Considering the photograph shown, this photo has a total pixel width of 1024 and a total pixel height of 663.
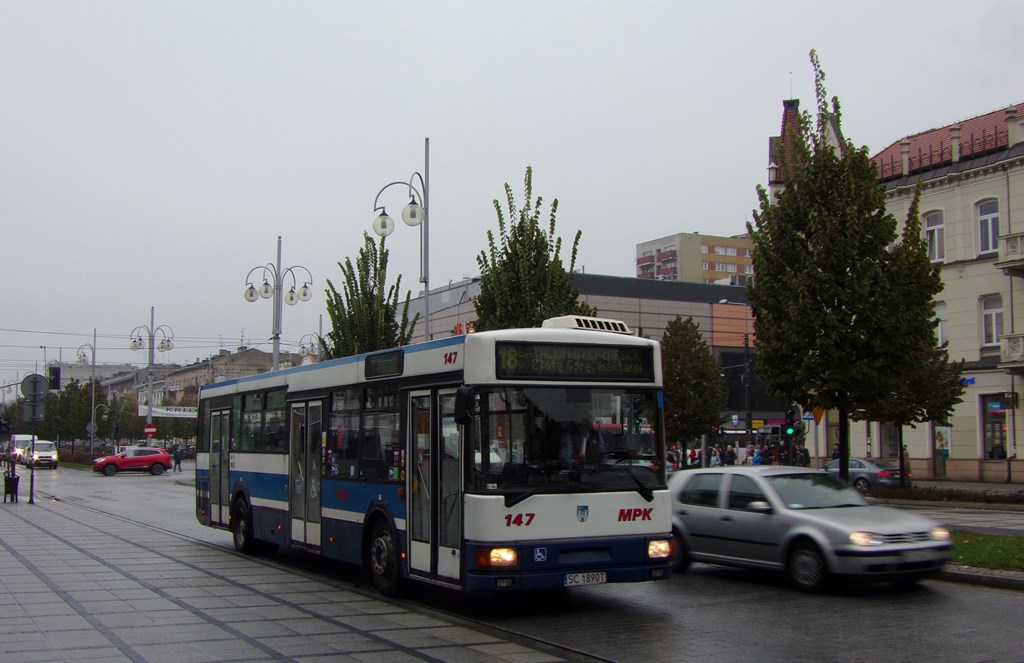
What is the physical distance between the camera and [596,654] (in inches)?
343

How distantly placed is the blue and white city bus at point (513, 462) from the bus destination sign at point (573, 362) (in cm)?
1

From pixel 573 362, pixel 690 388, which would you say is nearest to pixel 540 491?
pixel 573 362

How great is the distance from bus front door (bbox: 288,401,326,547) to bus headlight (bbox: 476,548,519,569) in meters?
4.47

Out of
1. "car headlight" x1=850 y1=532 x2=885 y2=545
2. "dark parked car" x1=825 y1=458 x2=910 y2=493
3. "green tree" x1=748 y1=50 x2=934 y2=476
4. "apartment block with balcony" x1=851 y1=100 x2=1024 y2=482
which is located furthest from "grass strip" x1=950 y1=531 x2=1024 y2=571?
"apartment block with balcony" x1=851 y1=100 x2=1024 y2=482

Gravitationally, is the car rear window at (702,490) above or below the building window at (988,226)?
below

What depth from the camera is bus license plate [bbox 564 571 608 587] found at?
10258 mm

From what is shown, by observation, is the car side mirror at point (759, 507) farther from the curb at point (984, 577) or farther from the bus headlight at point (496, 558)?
the bus headlight at point (496, 558)

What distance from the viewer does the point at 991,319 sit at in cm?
4178

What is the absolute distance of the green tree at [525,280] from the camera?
23.1 meters

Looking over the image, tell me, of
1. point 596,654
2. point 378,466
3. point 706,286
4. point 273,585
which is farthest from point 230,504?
point 706,286

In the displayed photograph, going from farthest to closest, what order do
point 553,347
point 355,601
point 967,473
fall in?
point 967,473
point 355,601
point 553,347

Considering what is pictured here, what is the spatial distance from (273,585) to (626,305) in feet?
224

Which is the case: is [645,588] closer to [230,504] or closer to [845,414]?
[230,504]

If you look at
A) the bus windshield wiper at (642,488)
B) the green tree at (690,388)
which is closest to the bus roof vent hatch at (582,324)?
the bus windshield wiper at (642,488)
